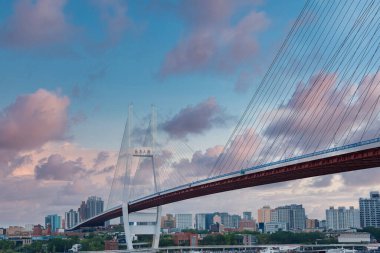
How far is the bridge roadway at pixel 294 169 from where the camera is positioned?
2694 centimetres

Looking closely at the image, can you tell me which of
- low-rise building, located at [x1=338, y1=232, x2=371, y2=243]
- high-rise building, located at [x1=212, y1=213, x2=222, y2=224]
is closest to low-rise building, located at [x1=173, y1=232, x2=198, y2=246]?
low-rise building, located at [x1=338, y1=232, x2=371, y2=243]

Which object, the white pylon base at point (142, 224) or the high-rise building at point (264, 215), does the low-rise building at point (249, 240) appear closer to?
the white pylon base at point (142, 224)

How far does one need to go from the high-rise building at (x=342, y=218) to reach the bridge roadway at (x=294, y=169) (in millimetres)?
124012

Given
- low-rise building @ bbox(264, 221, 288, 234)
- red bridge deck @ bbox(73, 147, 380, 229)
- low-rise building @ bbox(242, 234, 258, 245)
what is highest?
red bridge deck @ bbox(73, 147, 380, 229)

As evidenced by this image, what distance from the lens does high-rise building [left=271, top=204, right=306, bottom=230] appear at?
167 m

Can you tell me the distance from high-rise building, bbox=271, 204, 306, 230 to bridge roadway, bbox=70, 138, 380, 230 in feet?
409

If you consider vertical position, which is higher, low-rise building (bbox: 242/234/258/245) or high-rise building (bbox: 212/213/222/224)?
high-rise building (bbox: 212/213/222/224)

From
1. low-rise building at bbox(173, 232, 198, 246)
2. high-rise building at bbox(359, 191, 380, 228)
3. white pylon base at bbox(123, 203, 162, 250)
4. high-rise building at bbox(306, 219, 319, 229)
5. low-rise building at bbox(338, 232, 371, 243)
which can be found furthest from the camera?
high-rise building at bbox(306, 219, 319, 229)

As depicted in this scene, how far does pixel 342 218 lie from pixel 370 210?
19.0 meters

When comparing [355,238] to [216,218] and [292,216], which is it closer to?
[292,216]

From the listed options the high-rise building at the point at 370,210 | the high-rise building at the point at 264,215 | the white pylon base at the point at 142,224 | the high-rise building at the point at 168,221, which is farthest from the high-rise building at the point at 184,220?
the white pylon base at the point at 142,224

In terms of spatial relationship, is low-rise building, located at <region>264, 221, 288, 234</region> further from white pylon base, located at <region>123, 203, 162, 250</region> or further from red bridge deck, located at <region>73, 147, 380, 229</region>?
red bridge deck, located at <region>73, 147, 380, 229</region>

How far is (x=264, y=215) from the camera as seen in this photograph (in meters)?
181

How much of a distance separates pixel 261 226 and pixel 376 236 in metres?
46.8
